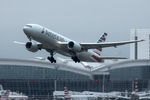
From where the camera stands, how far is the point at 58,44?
178 feet

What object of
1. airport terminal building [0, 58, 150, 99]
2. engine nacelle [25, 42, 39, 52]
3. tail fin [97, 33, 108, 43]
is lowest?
airport terminal building [0, 58, 150, 99]

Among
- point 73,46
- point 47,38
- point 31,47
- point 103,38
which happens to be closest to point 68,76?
point 103,38

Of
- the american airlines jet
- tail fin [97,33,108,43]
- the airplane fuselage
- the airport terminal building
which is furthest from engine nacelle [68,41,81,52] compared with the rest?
the airport terminal building

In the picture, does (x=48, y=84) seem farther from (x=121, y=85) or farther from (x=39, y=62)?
(x=121, y=85)

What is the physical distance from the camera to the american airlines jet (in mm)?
52719

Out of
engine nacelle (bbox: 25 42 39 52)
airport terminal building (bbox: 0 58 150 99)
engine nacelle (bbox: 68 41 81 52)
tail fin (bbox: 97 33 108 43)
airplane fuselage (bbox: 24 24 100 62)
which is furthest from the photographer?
airport terminal building (bbox: 0 58 150 99)

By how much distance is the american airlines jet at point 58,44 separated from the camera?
52719mm

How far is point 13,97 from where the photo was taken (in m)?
76.2

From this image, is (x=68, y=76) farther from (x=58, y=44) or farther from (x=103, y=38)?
(x=58, y=44)

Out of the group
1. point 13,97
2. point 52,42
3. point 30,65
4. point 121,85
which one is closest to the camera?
point 52,42

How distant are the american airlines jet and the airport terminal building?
3889 centimetres

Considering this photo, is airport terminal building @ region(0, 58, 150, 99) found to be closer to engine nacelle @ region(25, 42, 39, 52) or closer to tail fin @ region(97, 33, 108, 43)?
tail fin @ region(97, 33, 108, 43)

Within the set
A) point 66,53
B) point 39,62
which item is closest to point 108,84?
point 39,62

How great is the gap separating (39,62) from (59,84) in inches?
421
